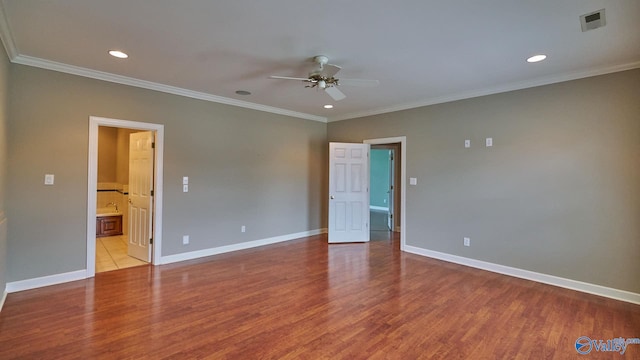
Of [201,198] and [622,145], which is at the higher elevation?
[622,145]

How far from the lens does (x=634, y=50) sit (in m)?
2.91

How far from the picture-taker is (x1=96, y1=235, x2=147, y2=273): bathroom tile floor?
4.24 m

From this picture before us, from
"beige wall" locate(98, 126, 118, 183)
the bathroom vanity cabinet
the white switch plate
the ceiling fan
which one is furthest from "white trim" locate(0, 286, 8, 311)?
"beige wall" locate(98, 126, 118, 183)

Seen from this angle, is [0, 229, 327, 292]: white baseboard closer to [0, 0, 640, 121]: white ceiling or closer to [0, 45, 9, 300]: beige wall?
[0, 45, 9, 300]: beige wall

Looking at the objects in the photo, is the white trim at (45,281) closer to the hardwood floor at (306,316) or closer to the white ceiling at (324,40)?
the hardwood floor at (306,316)

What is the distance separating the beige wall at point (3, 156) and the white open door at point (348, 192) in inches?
175

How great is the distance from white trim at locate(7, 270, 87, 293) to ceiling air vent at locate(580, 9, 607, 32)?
5.80 metres

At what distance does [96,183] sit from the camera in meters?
3.78

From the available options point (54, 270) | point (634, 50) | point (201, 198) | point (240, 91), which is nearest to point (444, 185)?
point (634, 50)

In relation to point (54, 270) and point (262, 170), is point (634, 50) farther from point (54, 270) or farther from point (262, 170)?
point (54, 270)

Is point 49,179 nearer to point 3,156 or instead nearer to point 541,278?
point 3,156

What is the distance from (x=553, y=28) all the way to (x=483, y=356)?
9.03 feet

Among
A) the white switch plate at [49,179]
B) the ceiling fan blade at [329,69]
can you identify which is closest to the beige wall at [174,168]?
the white switch plate at [49,179]

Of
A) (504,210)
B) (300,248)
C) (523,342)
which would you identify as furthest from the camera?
(300,248)
